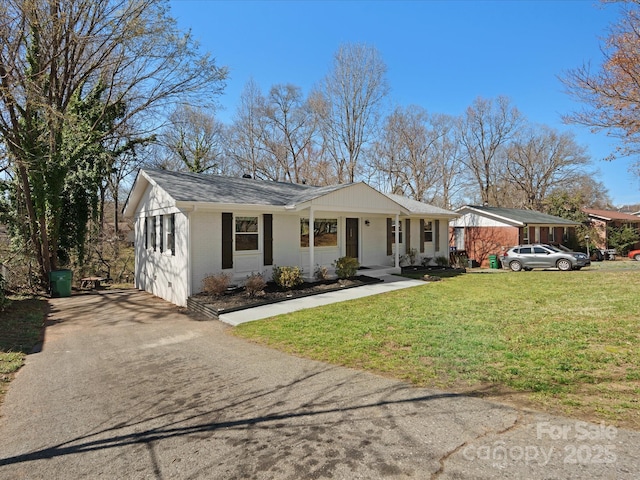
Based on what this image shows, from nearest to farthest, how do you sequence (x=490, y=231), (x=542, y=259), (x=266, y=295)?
(x=266, y=295) < (x=542, y=259) < (x=490, y=231)

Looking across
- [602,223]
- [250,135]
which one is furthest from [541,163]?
[250,135]

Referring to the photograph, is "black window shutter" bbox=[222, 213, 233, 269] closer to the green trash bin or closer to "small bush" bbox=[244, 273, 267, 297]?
"small bush" bbox=[244, 273, 267, 297]

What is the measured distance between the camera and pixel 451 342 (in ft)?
19.8

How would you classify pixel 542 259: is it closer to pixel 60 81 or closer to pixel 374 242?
pixel 374 242

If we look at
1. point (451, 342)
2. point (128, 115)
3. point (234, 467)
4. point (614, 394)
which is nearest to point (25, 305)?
point (128, 115)

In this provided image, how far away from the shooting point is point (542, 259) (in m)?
18.2

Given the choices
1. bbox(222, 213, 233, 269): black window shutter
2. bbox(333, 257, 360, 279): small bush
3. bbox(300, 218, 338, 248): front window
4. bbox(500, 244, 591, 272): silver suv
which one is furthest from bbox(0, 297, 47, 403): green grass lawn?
bbox(500, 244, 591, 272): silver suv

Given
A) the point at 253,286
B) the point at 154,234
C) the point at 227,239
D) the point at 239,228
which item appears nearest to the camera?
the point at 253,286

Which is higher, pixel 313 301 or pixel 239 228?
pixel 239 228

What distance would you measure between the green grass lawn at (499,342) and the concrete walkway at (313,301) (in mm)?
563

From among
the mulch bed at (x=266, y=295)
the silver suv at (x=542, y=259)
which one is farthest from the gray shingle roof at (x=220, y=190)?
the silver suv at (x=542, y=259)

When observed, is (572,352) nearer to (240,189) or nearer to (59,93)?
(240,189)

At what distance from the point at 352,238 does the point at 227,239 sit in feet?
20.8

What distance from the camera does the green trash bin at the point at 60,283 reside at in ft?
42.0
